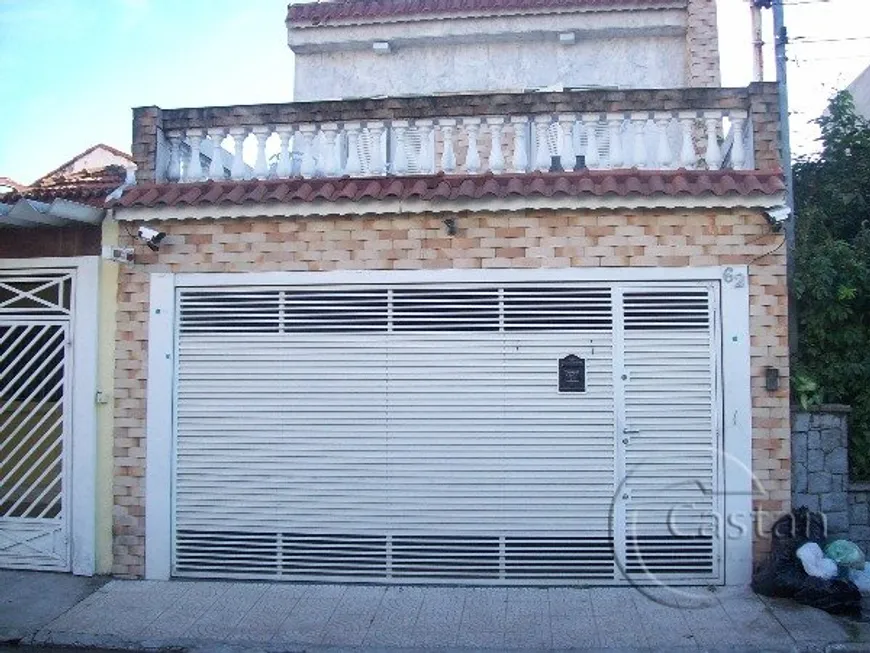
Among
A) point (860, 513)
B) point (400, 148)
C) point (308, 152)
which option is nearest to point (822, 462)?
point (860, 513)

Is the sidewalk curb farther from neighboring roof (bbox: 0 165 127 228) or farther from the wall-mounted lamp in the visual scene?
neighboring roof (bbox: 0 165 127 228)

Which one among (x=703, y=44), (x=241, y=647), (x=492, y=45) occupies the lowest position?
(x=241, y=647)

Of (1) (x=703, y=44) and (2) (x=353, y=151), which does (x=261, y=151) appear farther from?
(1) (x=703, y=44)

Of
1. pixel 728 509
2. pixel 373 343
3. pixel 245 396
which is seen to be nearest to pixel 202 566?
pixel 245 396

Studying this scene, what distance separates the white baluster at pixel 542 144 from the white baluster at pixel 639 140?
740mm

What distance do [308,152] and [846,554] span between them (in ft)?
18.4

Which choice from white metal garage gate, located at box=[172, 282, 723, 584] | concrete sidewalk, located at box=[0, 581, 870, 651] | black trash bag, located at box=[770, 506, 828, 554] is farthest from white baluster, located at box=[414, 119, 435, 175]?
black trash bag, located at box=[770, 506, 828, 554]

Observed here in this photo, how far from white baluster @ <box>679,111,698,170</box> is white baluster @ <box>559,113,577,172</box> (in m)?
0.93

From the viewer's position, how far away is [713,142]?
6625mm

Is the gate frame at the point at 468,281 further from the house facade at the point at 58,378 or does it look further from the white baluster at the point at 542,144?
the white baluster at the point at 542,144

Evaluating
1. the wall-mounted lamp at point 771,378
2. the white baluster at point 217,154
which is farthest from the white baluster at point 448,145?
the wall-mounted lamp at point 771,378

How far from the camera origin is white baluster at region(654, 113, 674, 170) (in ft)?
21.6

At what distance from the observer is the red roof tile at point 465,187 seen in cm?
618

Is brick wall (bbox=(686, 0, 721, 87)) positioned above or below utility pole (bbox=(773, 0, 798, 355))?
above
